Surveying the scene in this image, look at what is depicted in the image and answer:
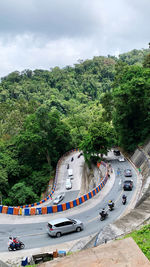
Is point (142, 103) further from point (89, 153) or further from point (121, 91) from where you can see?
point (89, 153)

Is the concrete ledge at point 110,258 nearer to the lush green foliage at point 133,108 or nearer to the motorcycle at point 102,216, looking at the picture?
the motorcycle at point 102,216

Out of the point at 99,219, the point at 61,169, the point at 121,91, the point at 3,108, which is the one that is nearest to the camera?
the point at 99,219

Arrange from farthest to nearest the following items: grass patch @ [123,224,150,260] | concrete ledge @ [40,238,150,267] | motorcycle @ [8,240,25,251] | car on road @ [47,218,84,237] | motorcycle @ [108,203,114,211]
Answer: motorcycle @ [108,203,114,211]
car on road @ [47,218,84,237]
motorcycle @ [8,240,25,251]
grass patch @ [123,224,150,260]
concrete ledge @ [40,238,150,267]

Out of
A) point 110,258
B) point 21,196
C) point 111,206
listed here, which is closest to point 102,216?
point 111,206

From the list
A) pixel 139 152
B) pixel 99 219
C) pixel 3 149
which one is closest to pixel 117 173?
pixel 139 152

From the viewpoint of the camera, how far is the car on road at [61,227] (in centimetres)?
1731

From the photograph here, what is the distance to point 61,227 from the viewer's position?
1745 cm

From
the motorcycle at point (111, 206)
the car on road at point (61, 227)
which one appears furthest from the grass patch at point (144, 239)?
the motorcycle at point (111, 206)

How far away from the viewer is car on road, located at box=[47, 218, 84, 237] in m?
17.3

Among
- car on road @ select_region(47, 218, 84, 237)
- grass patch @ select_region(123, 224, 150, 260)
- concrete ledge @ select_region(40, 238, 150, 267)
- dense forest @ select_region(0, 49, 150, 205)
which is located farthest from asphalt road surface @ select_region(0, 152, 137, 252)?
dense forest @ select_region(0, 49, 150, 205)

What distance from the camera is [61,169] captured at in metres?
48.7

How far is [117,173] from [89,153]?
8304mm

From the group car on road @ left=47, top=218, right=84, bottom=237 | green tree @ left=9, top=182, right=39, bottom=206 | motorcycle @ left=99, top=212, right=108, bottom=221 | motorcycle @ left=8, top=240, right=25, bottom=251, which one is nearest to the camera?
motorcycle @ left=8, top=240, right=25, bottom=251

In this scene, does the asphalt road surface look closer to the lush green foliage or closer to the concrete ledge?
the concrete ledge
